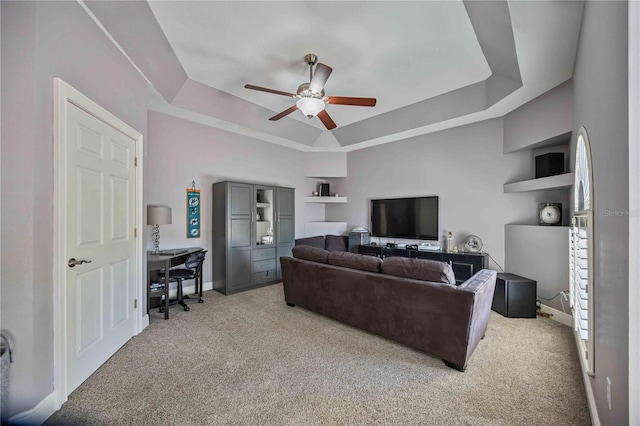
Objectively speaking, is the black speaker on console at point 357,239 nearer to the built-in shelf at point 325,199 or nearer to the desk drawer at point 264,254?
the built-in shelf at point 325,199

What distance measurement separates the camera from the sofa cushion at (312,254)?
318cm

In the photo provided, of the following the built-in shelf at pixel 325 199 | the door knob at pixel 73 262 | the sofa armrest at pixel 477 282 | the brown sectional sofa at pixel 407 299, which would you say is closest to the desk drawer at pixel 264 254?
the brown sectional sofa at pixel 407 299

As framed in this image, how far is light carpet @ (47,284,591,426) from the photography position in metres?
1.68

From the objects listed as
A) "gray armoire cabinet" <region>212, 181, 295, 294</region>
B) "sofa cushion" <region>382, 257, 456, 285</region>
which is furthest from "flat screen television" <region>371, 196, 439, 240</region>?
"sofa cushion" <region>382, 257, 456, 285</region>

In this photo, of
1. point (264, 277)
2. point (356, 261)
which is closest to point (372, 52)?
point (356, 261)

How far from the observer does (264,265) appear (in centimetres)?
479

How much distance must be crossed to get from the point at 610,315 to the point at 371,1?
269 cm

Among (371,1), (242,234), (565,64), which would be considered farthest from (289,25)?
(242,234)

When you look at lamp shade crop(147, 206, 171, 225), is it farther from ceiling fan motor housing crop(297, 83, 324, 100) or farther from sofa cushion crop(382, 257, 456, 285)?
sofa cushion crop(382, 257, 456, 285)

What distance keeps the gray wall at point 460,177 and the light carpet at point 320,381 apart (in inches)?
68.9

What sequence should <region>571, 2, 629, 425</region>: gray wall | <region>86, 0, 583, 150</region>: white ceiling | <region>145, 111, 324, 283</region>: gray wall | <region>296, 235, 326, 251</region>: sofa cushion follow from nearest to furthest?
<region>571, 2, 629, 425</region>: gray wall
<region>86, 0, 583, 150</region>: white ceiling
<region>145, 111, 324, 283</region>: gray wall
<region>296, 235, 326, 251</region>: sofa cushion

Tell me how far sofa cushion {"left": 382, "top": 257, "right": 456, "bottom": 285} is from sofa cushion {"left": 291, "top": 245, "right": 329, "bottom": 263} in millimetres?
818

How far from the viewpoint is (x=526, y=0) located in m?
1.92

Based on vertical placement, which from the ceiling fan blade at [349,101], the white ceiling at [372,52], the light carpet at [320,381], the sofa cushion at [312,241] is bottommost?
the light carpet at [320,381]
